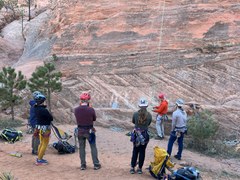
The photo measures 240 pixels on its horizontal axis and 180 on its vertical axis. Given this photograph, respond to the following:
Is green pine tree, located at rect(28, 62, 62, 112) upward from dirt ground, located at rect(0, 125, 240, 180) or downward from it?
upward

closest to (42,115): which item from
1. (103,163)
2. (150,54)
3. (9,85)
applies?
(103,163)

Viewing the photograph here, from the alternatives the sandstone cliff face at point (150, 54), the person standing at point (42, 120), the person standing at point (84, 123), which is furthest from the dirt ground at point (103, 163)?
the sandstone cliff face at point (150, 54)

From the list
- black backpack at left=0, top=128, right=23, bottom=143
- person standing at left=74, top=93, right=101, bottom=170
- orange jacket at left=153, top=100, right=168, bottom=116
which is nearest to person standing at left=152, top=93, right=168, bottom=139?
orange jacket at left=153, top=100, right=168, bottom=116

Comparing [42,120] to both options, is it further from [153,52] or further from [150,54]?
[153,52]

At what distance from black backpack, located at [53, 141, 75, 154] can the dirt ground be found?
14 centimetres

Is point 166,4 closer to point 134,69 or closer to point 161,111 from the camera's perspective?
point 134,69

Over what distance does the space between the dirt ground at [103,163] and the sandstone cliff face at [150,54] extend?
2.14 metres

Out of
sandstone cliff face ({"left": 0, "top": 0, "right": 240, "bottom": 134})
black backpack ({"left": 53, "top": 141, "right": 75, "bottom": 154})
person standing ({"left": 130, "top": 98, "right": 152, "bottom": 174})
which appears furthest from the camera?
sandstone cliff face ({"left": 0, "top": 0, "right": 240, "bottom": 134})

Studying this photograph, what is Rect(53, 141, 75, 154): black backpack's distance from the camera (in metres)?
9.60

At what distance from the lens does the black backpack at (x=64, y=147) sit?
31.5ft

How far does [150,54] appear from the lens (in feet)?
48.0

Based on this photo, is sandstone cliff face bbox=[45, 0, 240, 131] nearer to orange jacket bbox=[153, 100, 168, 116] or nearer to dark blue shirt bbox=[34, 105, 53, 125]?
orange jacket bbox=[153, 100, 168, 116]

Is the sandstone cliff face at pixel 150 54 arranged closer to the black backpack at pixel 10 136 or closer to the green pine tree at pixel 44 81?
the green pine tree at pixel 44 81

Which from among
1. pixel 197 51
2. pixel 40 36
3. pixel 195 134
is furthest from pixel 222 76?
pixel 40 36
